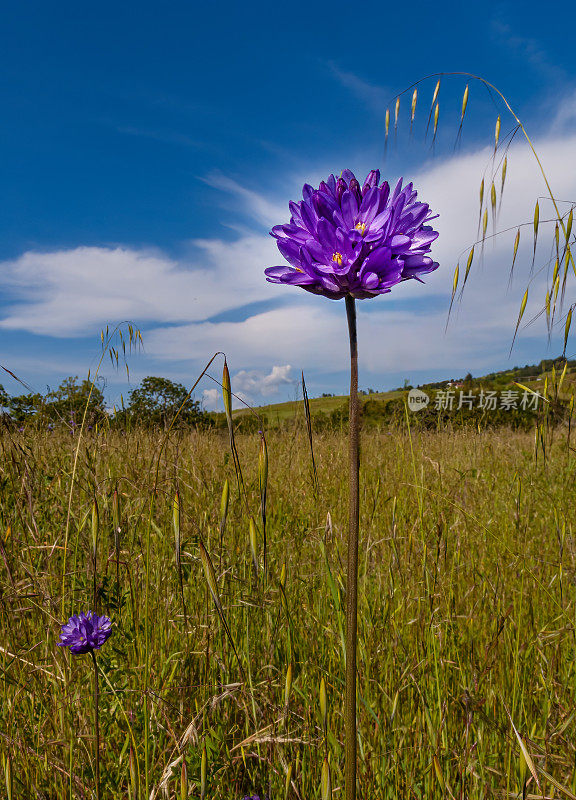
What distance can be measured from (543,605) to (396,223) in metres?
2.02

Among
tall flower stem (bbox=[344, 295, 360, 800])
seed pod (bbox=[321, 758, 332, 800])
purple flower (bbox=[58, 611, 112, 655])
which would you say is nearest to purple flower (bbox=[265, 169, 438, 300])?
tall flower stem (bbox=[344, 295, 360, 800])

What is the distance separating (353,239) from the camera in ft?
2.91

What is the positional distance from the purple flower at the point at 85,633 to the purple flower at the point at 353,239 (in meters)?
1.12

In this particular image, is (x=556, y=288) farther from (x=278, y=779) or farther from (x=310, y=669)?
(x=278, y=779)

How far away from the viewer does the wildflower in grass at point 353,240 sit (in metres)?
0.87

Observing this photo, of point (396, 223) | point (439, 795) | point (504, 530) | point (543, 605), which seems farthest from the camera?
point (504, 530)

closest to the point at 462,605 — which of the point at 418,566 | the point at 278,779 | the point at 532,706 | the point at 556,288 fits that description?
the point at 418,566

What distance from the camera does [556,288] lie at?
1.87m

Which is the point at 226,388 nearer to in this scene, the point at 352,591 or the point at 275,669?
the point at 352,591

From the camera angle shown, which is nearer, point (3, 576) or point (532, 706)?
point (532, 706)

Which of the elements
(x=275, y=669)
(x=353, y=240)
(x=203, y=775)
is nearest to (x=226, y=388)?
(x=353, y=240)

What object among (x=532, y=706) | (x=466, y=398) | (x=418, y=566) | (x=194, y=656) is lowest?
(x=532, y=706)

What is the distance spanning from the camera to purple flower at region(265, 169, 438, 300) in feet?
2.88

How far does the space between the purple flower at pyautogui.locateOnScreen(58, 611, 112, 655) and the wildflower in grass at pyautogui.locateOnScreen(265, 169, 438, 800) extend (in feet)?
3.58
